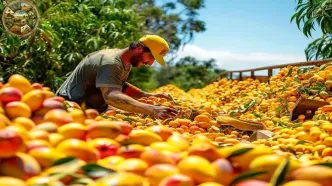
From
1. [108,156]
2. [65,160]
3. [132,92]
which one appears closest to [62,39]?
[132,92]

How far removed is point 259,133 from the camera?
3209 mm

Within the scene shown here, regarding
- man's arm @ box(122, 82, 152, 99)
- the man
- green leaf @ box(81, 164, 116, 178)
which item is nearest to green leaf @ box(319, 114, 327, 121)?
the man

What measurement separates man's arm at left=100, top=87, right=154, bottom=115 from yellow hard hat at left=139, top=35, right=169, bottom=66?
445 millimetres

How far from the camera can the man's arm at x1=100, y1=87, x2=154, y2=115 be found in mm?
3422

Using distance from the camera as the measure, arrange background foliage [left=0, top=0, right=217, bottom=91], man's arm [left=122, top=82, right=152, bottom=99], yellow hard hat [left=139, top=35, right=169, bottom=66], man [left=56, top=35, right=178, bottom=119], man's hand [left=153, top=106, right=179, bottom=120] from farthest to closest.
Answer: background foliage [left=0, top=0, right=217, bottom=91]
man's arm [left=122, top=82, right=152, bottom=99]
yellow hard hat [left=139, top=35, right=169, bottom=66]
man [left=56, top=35, right=178, bottom=119]
man's hand [left=153, top=106, right=179, bottom=120]

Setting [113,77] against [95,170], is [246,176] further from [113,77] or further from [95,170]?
[113,77]

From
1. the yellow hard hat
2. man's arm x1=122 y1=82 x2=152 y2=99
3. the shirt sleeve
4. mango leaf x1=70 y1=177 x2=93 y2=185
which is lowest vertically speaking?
mango leaf x1=70 y1=177 x2=93 y2=185

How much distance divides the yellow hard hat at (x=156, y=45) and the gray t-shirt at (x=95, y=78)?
0.24 metres

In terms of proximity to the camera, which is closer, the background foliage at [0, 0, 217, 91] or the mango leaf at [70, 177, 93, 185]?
the mango leaf at [70, 177, 93, 185]

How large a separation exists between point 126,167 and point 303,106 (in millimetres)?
3265

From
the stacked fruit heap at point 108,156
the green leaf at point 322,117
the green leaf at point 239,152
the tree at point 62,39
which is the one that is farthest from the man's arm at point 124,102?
the tree at point 62,39

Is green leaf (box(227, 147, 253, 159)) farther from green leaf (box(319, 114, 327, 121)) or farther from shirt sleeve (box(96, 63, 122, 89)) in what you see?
Answer: green leaf (box(319, 114, 327, 121))

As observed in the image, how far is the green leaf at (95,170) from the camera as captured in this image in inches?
42.6

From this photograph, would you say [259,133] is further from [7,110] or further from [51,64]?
[51,64]
